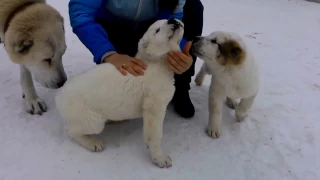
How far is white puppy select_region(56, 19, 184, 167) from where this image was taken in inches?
87.7

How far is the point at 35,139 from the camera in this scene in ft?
8.26

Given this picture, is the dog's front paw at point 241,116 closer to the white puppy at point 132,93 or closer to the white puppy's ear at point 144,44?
the white puppy at point 132,93

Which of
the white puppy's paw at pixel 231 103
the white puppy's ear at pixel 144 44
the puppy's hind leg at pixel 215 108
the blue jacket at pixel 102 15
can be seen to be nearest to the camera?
the white puppy's ear at pixel 144 44

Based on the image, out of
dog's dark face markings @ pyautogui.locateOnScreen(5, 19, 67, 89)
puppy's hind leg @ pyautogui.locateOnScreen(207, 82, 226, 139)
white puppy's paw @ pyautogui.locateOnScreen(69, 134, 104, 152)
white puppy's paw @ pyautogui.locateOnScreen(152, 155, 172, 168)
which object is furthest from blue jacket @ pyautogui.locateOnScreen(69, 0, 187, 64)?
white puppy's paw @ pyautogui.locateOnScreen(152, 155, 172, 168)

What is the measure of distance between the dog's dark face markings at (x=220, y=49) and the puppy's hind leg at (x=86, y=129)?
84 cm

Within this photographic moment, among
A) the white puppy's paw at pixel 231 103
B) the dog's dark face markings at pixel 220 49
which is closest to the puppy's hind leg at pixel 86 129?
the dog's dark face markings at pixel 220 49

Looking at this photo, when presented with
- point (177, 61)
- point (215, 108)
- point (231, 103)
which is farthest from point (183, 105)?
point (177, 61)

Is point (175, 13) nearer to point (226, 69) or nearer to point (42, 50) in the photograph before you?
point (226, 69)

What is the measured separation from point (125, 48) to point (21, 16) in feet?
2.69

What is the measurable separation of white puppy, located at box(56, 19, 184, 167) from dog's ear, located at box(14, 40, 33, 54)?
0.45 m

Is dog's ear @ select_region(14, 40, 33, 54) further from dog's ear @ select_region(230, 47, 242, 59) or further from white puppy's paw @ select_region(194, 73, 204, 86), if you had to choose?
white puppy's paw @ select_region(194, 73, 204, 86)

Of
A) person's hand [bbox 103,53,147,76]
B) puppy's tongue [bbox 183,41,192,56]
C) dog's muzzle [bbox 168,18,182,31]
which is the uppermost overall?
dog's muzzle [bbox 168,18,182,31]

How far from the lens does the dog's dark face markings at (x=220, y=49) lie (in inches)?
93.1

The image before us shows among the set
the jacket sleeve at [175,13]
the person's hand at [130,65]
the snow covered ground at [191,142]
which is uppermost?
the jacket sleeve at [175,13]
